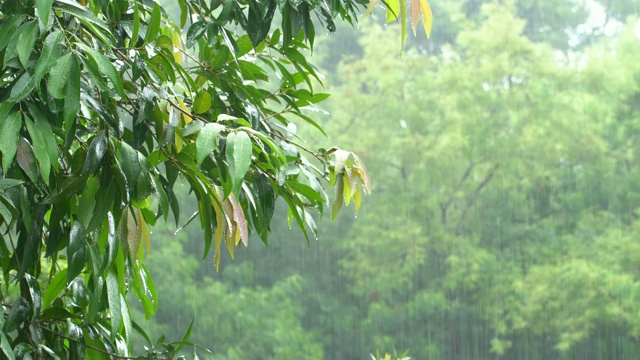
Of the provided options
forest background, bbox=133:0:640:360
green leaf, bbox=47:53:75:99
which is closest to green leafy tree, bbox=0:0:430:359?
green leaf, bbox=47:53:75:99

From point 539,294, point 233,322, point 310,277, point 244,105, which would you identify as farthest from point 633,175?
point 244,105

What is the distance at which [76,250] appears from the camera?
2.88ft

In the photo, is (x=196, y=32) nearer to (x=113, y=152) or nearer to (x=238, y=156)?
(x=113, y=152)

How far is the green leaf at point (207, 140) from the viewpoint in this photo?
753 millimetres

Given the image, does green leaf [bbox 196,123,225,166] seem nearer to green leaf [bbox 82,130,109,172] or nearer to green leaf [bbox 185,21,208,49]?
green leaf [bbox 82,130,109,172]

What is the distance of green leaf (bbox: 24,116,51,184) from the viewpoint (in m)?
0.77

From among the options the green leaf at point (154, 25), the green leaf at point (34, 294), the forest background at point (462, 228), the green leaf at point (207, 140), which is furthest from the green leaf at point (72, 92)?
the forest background at point (462, 228)

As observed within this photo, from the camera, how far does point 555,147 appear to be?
34.0ft

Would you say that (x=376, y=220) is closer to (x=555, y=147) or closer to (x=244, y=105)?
(x=555, y=147)

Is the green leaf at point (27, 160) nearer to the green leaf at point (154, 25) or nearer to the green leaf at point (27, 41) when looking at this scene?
the green leaf at point (27, 41)

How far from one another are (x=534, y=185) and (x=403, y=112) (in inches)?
69.6

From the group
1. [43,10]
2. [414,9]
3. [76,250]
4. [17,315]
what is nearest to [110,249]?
[76,250]

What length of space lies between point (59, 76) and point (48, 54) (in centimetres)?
2

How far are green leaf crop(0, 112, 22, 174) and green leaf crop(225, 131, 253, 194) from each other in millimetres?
180
